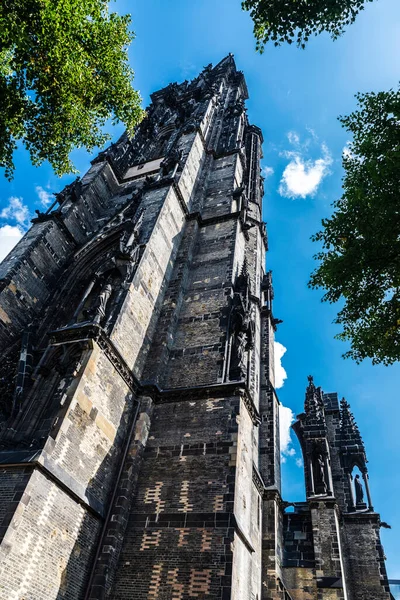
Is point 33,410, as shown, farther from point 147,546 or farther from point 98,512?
point 147,546

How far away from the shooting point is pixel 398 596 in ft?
177

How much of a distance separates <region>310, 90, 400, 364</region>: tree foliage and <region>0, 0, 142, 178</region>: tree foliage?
5.55 metres

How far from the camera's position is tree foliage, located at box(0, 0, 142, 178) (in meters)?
8.11

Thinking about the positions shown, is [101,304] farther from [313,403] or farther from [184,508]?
[313,403]

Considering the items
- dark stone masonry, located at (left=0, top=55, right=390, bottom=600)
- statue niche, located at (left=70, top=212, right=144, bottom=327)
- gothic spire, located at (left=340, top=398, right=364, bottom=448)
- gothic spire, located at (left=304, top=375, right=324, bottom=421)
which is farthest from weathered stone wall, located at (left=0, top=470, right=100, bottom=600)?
gothic spire, located at (left=340, top=398, right=364, bottom=448)

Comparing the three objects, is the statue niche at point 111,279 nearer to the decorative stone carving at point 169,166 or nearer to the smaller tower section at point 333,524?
the decorative stone carving at point 169,166

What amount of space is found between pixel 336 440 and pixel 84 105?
1498 centimetres

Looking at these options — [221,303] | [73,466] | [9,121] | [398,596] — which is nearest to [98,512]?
[73,466]

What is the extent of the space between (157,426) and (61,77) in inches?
303

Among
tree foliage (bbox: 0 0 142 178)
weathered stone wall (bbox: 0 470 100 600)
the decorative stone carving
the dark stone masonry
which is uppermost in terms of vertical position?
the decorative stone carving

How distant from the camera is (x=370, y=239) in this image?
8742 millimetres

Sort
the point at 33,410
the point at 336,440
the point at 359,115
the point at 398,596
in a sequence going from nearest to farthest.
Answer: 1. the point at 33,410
2. the point at 359,115
3. the point at 336,440
4. the point at 398,596

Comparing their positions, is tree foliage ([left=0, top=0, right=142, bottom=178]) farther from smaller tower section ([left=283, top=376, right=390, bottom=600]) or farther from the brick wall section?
smaller tower section ([left=283, top=376, right=390, bottom=600])

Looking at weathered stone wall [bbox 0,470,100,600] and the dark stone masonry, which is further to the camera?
the dark stone masonry
